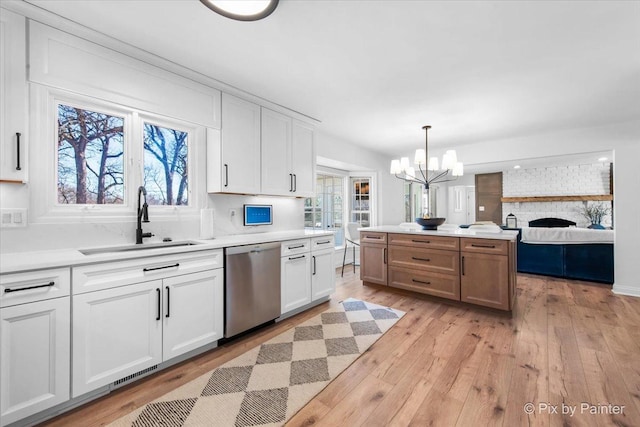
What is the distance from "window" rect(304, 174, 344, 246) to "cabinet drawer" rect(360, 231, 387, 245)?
1.17m

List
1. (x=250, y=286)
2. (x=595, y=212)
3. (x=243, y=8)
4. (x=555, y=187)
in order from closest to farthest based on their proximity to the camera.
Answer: (x=243, y=8) → (x=250, y=286) → (x=595, y=212) → (x=555, y=187)

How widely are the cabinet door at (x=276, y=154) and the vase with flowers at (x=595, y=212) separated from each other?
7199 mm

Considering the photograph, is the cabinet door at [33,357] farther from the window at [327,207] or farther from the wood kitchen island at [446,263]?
the window at [327,207]

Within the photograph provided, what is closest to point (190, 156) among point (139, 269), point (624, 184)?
point (139, 269)

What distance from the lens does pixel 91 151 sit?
6.78 ft

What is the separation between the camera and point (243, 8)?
5.18 feet

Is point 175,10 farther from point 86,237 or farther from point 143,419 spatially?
point 143,419

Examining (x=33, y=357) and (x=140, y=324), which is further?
(x=140, y=324)

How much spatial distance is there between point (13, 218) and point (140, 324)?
1.02 meters

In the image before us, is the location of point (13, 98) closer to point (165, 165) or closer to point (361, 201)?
point (165, 165)

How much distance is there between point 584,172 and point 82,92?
361 inches

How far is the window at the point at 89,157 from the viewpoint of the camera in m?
1.94

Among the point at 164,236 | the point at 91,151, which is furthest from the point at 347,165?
the point at 91,151

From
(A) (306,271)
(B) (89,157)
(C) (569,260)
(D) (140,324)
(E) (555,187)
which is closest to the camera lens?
(D) (140,324)
